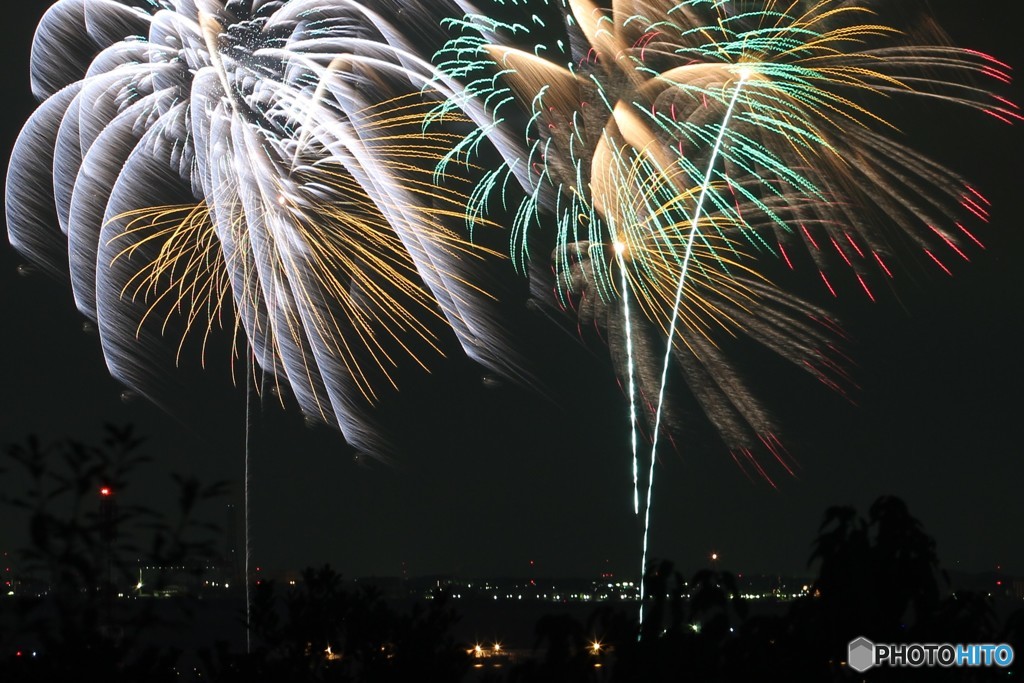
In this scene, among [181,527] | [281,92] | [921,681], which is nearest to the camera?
[181,527]

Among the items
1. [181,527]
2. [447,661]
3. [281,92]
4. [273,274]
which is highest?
[281,92]

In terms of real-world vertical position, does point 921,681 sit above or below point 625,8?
below

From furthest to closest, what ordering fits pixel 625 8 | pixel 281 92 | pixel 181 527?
pixel 281 92, pixel 625 8, pixel 181 527

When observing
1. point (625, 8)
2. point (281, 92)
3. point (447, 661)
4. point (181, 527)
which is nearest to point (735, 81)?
point (625, 8)

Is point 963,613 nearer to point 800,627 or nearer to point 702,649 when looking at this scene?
point 800,627

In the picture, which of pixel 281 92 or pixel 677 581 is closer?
pixel 677 581

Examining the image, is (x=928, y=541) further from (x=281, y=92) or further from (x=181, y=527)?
(x=281, y=92)
